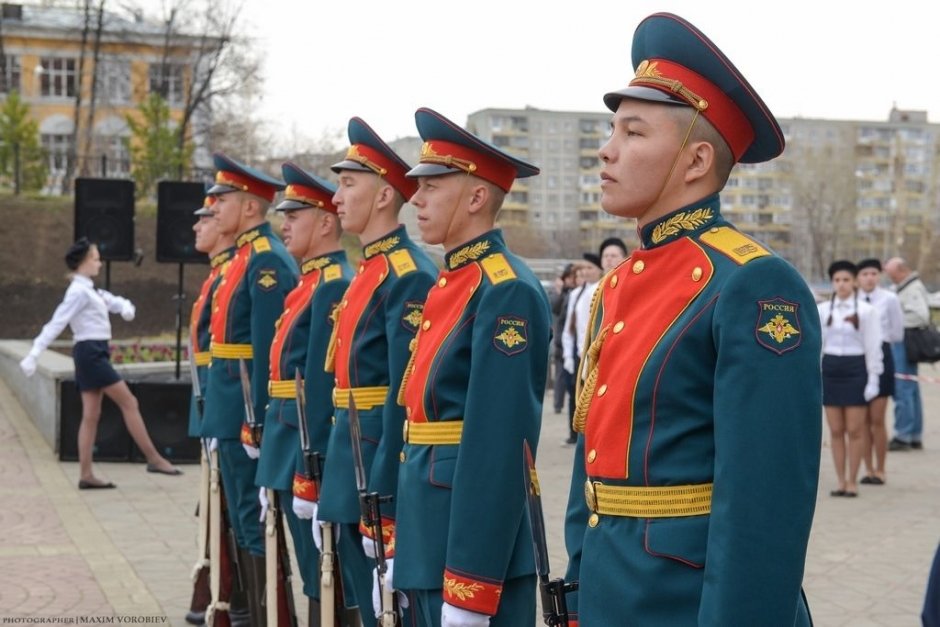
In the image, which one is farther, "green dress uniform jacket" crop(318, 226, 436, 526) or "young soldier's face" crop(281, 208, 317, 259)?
"young soldier's face" crop(281, 208, 317, 259)

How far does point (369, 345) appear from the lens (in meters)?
5.11

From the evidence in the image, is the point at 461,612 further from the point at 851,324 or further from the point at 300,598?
the point at 851,324

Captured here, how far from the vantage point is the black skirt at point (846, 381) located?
11.4m

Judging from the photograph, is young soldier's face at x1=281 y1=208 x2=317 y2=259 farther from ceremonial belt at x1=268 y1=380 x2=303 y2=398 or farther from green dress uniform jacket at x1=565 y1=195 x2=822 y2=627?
green dress uniform jacket at x1=565 y1=195 x2=822 y2=627

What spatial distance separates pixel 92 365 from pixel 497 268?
8326mm

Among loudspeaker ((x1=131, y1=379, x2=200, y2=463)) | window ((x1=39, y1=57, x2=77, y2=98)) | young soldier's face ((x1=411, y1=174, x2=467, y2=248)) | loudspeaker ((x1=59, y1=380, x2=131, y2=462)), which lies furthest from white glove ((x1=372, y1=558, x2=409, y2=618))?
window ((x1=39, y1=57, x2=77, y2=98))

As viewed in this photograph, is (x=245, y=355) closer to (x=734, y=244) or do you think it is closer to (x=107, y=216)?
(x=734, y=244)

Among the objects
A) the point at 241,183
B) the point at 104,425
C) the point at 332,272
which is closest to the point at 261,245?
the point at 241,183

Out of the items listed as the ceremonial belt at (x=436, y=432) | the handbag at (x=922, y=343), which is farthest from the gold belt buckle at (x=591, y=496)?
the handbag at (x=922, y=343)

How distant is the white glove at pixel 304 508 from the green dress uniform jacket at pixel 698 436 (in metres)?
2.44

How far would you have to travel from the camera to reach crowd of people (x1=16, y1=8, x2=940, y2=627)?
264 centimetres

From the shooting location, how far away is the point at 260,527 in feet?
21.1

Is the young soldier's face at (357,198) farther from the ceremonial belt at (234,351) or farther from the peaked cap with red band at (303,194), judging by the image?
the ceremonial belt at (234,351)

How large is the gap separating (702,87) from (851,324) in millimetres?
9102
